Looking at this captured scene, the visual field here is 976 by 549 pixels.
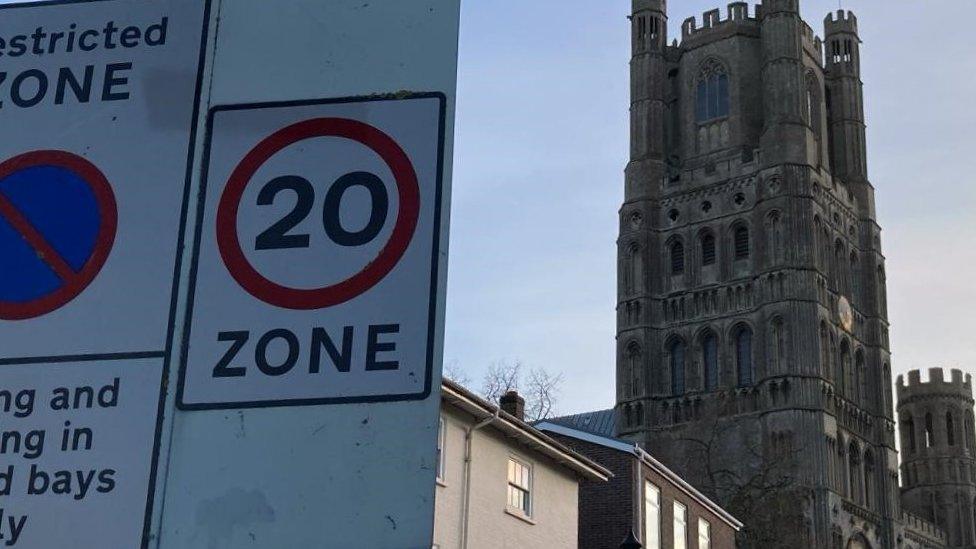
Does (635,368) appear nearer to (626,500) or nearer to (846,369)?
(846,369)

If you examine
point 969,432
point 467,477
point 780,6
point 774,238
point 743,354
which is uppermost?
point 780,6

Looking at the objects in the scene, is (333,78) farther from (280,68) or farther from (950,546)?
(950,546)

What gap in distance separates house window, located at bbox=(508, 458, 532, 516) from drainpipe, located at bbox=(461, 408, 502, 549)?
156cm

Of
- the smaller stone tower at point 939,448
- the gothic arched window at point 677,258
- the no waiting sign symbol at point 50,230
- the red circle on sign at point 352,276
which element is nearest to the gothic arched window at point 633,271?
the gothic arched window at point 677,258

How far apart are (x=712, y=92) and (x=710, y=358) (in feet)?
57.2

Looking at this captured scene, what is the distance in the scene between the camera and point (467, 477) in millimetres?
22453

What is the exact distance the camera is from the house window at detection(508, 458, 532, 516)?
24.1 m

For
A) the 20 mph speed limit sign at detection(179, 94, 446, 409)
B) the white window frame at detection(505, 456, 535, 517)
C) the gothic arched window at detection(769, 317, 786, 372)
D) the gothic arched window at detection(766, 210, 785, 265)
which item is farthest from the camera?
the gothic arched window at detection(766, 210, 785, 265)

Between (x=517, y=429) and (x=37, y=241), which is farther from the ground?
(x=517, y=429)

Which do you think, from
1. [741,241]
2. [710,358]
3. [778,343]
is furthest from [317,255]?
[741,241]

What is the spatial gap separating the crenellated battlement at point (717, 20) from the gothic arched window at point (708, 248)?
1458 cm

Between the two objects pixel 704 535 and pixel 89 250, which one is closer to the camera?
pixel 89 250

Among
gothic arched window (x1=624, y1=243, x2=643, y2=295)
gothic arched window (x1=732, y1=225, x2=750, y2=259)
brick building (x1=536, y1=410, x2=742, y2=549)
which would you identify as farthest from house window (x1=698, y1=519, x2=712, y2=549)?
gothic arched window (x1=624, y1=243, x2=643, y2=295)

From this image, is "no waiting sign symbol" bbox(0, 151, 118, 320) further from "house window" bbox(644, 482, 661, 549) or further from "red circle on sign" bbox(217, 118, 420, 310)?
"house window" bbox(644, 482, 661, 549)
